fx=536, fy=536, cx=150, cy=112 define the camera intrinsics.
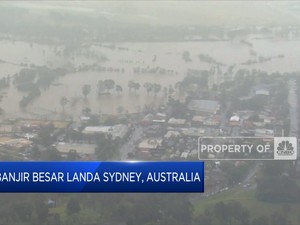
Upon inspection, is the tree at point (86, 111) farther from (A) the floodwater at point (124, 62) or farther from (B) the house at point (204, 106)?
(B) the house at point (204, 106)

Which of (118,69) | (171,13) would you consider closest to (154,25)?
(171,13)

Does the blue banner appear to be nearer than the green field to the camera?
Yes

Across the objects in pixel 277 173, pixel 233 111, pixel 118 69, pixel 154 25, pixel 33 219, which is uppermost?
pixel 154 25

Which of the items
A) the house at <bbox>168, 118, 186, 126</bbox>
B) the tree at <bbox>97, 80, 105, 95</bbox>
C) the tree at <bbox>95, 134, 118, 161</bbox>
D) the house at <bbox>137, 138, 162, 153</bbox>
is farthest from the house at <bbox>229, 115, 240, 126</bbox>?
the tree at <bbox>97, 80, 105, 95</bbox>

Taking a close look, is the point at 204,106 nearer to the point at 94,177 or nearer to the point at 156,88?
the point at 156,88

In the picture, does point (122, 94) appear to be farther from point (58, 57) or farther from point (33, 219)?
point (33, 219)

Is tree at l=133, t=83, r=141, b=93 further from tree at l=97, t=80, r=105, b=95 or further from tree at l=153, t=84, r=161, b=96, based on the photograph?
tree at l=97, t=80, r=105, b=95
